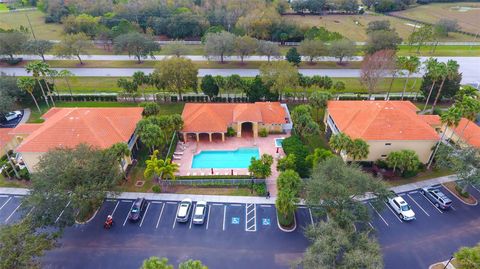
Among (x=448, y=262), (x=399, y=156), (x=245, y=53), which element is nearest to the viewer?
(x=448, y=262)

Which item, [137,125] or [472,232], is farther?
[137,125]

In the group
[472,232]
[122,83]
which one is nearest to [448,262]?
[472,232]

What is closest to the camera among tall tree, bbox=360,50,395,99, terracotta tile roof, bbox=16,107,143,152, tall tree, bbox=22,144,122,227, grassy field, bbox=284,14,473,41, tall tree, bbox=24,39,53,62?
tall tree, bbox=22,144,122,227

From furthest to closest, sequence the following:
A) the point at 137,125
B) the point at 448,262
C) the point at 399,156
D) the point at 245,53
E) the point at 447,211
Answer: the point at 245,53 < the point at 137,125 < the point at 399,156 < the point at 447,211 < the point at 448,262

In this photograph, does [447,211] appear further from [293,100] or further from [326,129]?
[293,100]

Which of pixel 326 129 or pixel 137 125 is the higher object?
pixel 137 125

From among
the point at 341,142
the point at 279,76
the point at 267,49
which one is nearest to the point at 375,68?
the point at 279,76

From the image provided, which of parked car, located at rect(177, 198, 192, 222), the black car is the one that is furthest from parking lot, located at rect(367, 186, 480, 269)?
the black car

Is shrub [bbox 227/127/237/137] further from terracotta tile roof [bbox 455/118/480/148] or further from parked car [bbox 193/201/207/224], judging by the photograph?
terracotta tile roof [bbox 455/118/480/148]
